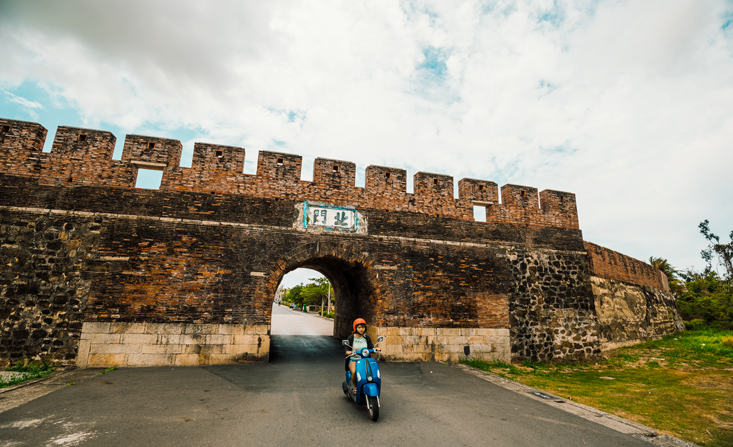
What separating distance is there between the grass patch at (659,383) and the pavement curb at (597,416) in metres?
0.32

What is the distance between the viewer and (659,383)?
779cm

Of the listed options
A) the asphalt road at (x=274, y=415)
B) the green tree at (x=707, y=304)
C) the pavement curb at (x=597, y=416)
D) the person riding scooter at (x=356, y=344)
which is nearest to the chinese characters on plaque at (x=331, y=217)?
the asphalt road at (x=274, y=415)

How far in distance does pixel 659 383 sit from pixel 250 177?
40.1ft

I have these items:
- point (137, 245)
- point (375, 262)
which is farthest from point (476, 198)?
point (137, 245)

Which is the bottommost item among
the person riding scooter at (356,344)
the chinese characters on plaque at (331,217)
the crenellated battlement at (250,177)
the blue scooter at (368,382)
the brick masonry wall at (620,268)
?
the blue scooter at (368,382)

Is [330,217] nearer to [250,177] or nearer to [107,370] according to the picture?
[250,177]

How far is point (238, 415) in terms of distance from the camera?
4547 mm

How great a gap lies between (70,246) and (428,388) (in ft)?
30.6

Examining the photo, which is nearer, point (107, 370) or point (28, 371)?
point (28, 371)

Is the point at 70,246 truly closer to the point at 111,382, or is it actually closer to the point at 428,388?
the point at 111,382

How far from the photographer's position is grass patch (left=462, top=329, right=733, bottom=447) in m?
4.98

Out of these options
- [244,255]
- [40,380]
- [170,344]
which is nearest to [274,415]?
[170,344]

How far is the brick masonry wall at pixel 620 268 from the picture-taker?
12.2m

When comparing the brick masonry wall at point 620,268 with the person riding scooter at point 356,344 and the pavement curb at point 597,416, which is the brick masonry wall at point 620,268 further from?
the person riding scooter at point 356,344
